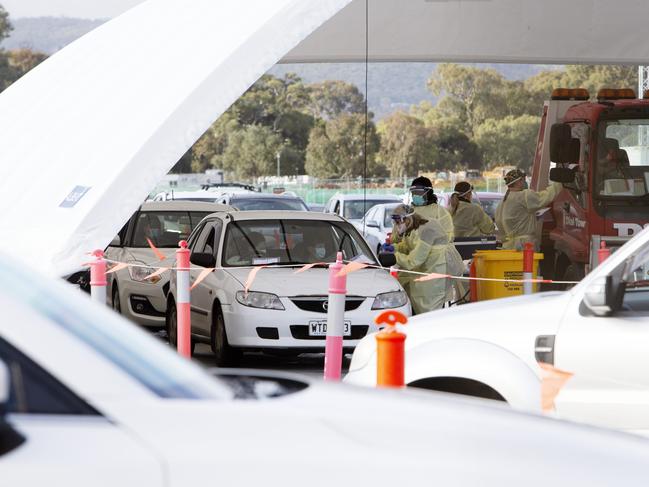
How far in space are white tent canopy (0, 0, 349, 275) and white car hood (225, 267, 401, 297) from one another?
6.38 ft

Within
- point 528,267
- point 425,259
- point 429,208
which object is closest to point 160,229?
point 429,208

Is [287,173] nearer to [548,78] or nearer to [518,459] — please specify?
[548,78]

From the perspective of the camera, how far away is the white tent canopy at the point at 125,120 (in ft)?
35.8

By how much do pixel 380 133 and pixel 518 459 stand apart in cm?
10550

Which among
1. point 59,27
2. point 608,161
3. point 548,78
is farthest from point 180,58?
point 59,27

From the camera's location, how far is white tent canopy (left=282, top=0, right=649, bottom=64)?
21484 mm

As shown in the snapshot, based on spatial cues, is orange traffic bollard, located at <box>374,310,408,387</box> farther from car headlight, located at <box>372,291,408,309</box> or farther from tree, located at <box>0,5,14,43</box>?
tree, located at <box>0,5,14,43</box>

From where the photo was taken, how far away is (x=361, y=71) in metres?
145

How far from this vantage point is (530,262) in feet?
45.3

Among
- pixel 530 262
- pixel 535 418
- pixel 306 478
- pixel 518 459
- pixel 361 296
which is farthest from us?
pixel 530 262

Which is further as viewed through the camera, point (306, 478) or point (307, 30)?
point (307, 30)

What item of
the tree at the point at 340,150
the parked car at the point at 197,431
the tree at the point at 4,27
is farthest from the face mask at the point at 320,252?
the tree at the point at 4,27

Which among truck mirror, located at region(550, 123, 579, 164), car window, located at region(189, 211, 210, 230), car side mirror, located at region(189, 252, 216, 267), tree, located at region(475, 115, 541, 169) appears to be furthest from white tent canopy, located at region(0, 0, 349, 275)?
tree, located at region(475, 115, 541, 169)

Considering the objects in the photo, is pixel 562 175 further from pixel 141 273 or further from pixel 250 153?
pixel 250 153
